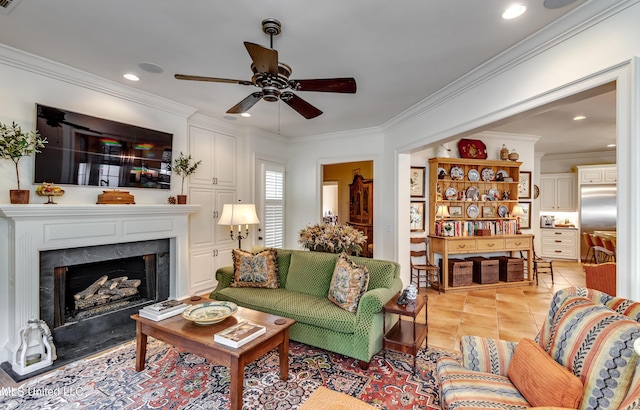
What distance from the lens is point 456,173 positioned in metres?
5.29

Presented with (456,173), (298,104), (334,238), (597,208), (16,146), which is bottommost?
(334,238)

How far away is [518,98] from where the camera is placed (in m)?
2.54

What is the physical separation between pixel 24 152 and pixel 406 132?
4335mm

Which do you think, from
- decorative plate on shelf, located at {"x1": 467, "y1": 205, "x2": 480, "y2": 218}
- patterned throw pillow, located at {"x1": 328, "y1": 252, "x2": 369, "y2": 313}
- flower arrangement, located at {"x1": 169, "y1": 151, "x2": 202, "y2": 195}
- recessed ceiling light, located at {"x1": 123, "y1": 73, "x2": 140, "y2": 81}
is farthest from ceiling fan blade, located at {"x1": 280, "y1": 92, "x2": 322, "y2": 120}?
decorative plate on shelf, located at {"x1": 467, "y1": 205, "x2": 480, "y2": 218}

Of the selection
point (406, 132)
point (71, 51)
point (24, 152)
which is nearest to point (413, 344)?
point (406, 132)

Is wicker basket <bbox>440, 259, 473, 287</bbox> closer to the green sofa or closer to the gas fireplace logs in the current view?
the green sofa

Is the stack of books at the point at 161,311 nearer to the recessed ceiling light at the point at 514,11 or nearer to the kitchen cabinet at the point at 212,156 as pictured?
the kitchen cabinet at the point at 212,156

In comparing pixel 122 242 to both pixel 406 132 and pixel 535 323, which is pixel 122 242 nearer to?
pixel 406 132

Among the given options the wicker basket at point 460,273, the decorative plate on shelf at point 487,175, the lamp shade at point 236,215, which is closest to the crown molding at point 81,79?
the lamp shade at point 236,215

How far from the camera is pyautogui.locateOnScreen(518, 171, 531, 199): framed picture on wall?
570 cm

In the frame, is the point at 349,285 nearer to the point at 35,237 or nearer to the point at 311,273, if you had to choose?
the point at 311,273

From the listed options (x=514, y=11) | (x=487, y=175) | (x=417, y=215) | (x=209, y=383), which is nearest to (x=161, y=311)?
(x=209, y=383)

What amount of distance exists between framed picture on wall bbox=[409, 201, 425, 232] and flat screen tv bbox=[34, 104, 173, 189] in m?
3.95

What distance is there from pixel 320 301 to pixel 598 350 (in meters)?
2.08
